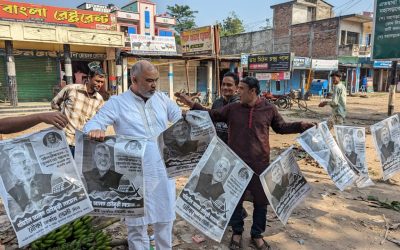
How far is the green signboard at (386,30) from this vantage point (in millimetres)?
9383

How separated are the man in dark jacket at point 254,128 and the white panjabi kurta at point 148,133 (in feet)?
1.51

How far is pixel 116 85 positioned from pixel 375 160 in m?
13.3

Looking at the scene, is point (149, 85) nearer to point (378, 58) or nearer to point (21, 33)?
point (378, 58)

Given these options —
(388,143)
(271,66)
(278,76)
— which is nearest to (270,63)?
(271,66)

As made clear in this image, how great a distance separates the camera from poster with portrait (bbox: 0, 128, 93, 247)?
6.68 ft

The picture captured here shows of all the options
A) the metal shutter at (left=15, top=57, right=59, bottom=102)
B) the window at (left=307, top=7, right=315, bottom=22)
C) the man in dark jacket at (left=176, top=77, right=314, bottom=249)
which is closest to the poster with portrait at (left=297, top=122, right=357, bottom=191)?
the man in dark jacket at (left=176, top=77, right=314, bottom=249)

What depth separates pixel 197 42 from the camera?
58.3 feet

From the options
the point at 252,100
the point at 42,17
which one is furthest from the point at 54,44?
the point at 252,100

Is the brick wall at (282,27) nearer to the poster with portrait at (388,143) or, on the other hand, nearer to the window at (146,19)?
the window at (146,19)

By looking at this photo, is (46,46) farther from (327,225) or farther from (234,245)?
(327,225)

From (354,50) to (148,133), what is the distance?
98.0ft

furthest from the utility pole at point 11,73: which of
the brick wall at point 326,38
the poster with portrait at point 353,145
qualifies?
the brick wall at point 326,38

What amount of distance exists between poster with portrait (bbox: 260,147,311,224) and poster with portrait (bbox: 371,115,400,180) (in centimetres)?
159

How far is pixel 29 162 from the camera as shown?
212cm
